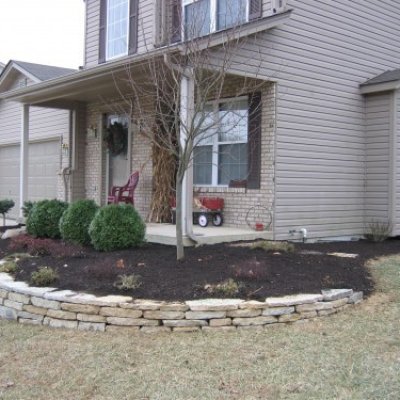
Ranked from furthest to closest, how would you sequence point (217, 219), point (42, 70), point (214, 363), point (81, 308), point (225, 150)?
1. point (42, 70)
2. point (225, 150)
3. point (217, 219)
4. point (81, 308)
5. point (214, 363)

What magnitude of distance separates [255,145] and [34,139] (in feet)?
25.6

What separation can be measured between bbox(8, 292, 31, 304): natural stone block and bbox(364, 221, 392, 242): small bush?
266 inches

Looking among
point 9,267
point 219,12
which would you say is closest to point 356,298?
point 9,267

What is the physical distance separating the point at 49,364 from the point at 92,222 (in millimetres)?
3448

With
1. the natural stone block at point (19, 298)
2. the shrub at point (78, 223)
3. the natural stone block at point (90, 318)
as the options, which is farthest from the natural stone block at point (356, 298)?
the shrub at point (78, 223)

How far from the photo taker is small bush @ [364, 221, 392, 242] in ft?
33.0

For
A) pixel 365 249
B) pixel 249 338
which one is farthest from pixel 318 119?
pixel 249 338

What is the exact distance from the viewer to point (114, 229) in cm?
746

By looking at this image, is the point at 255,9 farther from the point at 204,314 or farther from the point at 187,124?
the point at 204,314

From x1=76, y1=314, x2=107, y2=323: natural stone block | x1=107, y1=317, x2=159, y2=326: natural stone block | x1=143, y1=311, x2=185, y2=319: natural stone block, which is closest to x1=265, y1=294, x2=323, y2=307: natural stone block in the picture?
x1=143, y1=311, x2=185, y2=319: natural stone block

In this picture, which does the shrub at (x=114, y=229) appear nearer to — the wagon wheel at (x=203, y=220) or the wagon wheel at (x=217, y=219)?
the wagon wheel at (x=203, y=220)

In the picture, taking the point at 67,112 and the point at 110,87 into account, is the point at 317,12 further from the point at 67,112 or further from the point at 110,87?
the point at 67,112

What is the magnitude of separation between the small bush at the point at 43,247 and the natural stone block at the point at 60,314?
6.74 ft

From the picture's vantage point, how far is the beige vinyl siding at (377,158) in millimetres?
10195
